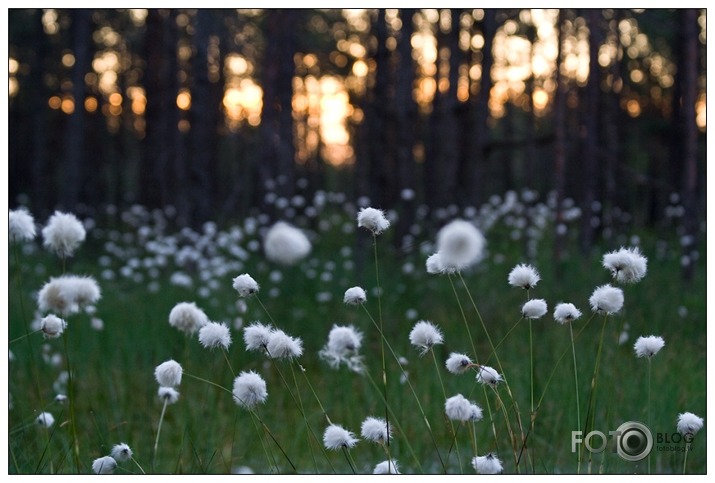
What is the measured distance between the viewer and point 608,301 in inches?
72.4

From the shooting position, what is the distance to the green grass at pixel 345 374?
2832mm

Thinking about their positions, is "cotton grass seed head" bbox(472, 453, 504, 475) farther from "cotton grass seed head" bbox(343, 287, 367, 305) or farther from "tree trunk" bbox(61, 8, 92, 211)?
"tree trunk" bbox(61, 8, 92, 211)

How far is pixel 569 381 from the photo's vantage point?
3.35 meters

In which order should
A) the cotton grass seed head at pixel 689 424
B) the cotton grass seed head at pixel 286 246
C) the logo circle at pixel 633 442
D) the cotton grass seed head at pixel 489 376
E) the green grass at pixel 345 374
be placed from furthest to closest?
the green grass at pixel 345 374 < the logo circle at pixel 633 442 < the cotton grass seed head at pixel 689 424 < the cotton grass seed head at pixel 489 376 < the cotton grass seed head at pixel 286 246

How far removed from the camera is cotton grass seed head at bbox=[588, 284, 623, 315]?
6.00ft

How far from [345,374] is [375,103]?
630cm

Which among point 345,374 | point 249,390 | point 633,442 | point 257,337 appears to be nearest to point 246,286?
point 257,337

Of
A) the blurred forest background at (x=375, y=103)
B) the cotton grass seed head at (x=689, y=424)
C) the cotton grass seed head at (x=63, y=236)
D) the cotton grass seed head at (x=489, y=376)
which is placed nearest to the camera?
the cotton grass seed head at (x=63, y=236)

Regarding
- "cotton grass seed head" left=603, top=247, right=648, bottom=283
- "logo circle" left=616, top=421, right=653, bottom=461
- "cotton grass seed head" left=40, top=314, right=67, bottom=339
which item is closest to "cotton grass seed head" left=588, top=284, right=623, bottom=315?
"cotton grass seed head" left=603, top=247, right=648, bottom=283

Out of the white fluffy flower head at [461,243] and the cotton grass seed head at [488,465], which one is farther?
the cotton grass seed head at [488,465]

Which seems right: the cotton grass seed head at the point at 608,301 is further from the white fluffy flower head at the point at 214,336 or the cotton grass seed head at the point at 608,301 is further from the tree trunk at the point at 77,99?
the tree trunk at the point at 77,99

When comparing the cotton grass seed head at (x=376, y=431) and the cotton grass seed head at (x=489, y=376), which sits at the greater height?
the cotton grass seed head at (x=489, y=376)

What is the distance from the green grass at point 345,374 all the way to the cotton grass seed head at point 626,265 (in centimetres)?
27

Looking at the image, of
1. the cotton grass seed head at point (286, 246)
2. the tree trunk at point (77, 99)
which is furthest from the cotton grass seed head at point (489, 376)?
the tree trunk at point (77, 99)
